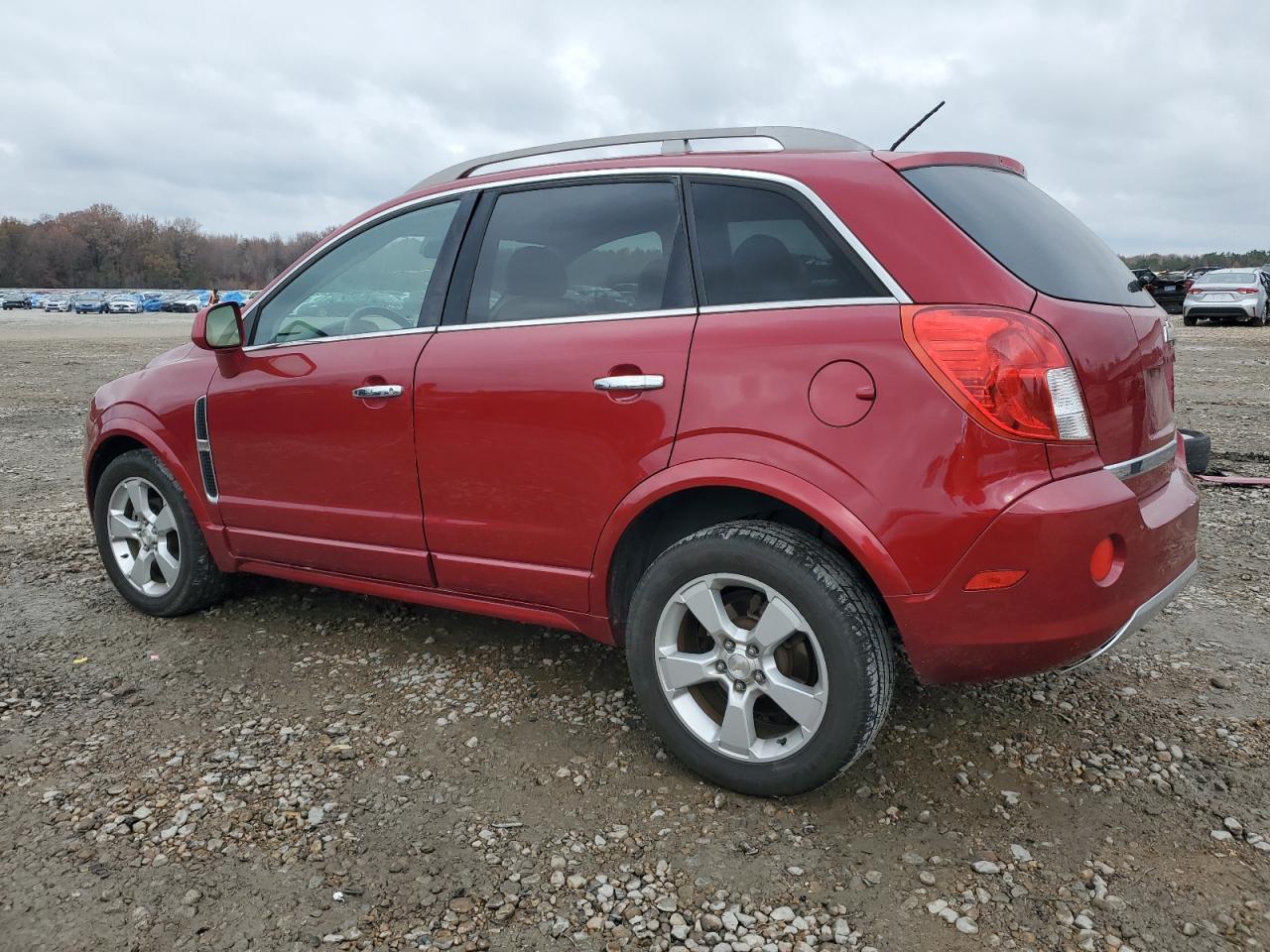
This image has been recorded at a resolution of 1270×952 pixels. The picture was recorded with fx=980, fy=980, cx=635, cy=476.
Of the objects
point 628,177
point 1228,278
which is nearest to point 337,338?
point 628,177

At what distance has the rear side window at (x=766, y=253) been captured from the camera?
2639 mm

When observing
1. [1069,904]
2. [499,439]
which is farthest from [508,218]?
[1069,904]

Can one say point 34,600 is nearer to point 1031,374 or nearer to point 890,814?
point 890,814

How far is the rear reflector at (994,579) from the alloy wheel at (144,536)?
3339 mm

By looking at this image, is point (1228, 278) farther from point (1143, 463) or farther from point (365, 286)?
point (365, 286)

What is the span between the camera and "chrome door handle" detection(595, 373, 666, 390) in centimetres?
280

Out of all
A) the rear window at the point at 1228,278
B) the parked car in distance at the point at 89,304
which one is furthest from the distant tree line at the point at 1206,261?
the parked car in distance at the point at 89,304

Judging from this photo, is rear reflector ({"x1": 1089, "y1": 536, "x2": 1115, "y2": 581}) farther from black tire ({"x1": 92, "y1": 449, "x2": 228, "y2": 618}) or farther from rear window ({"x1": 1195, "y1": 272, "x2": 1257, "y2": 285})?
rear window ({"x1": 1195, "y1": 272, "x2": 1257, "y2": 285})

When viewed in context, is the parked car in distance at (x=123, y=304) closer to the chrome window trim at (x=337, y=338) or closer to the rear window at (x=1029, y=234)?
the chrome window trim at (x=337, y=338)

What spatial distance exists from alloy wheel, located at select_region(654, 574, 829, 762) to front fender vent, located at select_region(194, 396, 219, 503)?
223cm

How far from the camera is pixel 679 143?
3207 mm

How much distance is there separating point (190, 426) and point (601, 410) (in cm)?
210

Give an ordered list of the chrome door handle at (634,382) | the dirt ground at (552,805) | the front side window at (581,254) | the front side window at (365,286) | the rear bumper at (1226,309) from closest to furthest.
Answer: the dirt ground at (552,805) → the chrome door handle at (634,382) → the front side window at (581,254) → the front side window at (365,286) → the rear bumper at (1226,309)

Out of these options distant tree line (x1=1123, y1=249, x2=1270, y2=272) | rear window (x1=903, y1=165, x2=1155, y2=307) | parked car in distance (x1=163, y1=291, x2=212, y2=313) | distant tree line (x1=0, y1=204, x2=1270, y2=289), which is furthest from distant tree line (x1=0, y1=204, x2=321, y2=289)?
rear window (x1=903, y1=165, x2=1155, y2=307)
